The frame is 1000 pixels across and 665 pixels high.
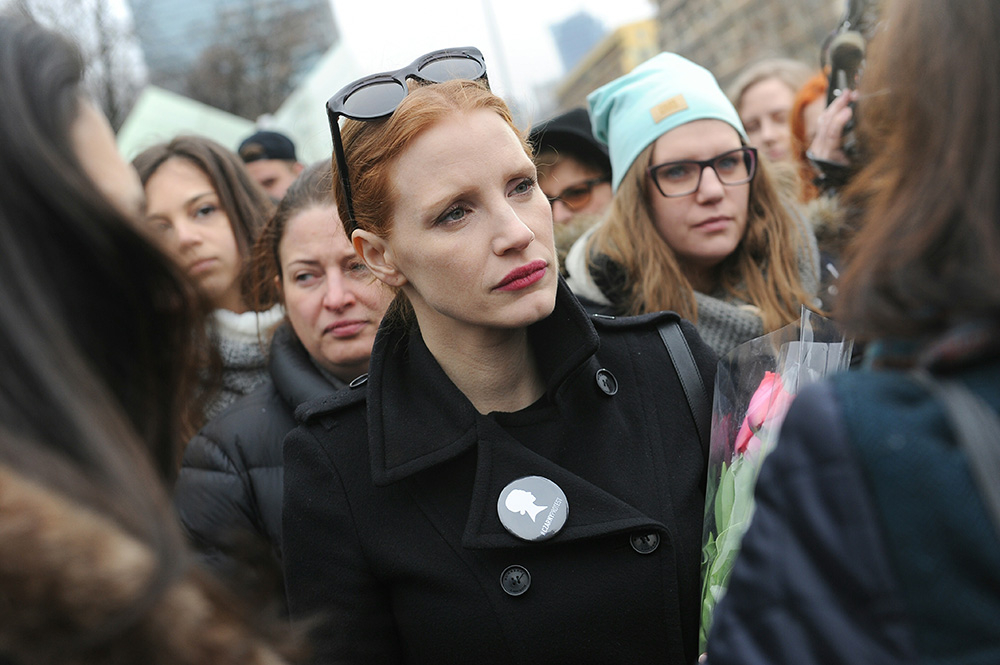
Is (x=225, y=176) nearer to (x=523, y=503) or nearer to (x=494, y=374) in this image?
(x=494, y=374)

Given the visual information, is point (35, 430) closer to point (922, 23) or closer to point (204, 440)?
point (922, 23)

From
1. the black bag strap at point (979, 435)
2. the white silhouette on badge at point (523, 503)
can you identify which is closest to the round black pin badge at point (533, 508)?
the white silhouette on badge at point (523, 503)

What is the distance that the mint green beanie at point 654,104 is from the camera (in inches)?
149

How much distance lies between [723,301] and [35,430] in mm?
3075

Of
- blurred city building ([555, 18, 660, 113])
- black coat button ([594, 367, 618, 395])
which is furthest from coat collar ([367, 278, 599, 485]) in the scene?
blurred city building ([555, 18, 660, 113])

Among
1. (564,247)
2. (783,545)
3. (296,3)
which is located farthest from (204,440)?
(296,3)

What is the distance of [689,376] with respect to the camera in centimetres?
240

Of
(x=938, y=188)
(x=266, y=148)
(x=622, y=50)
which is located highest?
(x=938, y=188)

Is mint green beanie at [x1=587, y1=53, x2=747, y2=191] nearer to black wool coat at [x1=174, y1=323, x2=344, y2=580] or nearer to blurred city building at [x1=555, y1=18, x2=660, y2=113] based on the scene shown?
black wool coat at [x1=174, y1=323, x2=344, y2=580]

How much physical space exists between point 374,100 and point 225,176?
2.12 metres

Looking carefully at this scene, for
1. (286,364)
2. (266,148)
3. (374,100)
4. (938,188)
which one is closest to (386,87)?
(374,100)

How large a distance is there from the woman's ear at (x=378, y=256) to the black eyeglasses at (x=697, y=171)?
166 cm

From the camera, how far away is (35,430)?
1.12 m

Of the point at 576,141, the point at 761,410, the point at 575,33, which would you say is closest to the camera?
the point at 761,410
